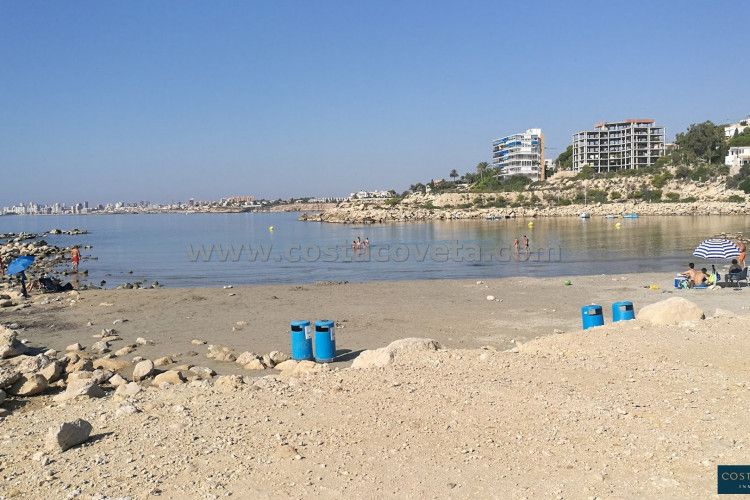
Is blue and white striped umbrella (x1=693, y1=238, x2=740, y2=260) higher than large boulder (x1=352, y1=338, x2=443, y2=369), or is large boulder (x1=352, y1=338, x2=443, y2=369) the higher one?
blue and white striped umbrella (x1=693, y1=238, x2=740, y2=260)

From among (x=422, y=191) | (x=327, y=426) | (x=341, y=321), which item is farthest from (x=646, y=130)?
(x=327, y=426)

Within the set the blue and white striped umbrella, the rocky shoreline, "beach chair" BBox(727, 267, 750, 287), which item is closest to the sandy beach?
"beach chair" BBox(727, 267, 750, 287)

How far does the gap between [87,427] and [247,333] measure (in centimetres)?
825

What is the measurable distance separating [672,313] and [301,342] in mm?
6723

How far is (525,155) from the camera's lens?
157 m

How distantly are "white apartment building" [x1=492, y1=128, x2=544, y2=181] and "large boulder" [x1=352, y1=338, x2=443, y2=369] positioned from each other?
148m

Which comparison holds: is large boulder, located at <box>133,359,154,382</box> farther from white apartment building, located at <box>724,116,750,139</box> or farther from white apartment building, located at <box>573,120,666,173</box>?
white apartment building, located at <box>724,116,750,139</box>

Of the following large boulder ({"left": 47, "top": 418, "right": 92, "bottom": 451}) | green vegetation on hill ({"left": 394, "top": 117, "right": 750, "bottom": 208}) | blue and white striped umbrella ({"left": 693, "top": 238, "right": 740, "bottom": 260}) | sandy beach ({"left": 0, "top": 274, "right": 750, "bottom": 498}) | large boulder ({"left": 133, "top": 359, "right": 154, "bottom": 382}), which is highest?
green vegetation on hill ({"left": 394, "top": 117, "right": 750, "bottom": 208})

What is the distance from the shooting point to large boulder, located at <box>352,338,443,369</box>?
8.54 meters

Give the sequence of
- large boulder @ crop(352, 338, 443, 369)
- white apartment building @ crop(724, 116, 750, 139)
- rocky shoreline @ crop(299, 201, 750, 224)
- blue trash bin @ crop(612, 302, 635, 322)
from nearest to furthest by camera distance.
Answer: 1. large boulder @ crop(352, 338, 443, 369)
2. blue trash bin @ crop(612, 302, 635, 322)
3. rocky shoreline @ crop(299, 201, 750, 224)
4. white apartment building @ crop(724, 116, 750, 139)

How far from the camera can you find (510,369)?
785 cm

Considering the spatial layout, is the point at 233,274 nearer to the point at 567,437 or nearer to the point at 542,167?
the point at 567,437

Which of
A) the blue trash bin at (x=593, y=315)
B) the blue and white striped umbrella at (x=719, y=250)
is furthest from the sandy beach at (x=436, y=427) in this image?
the blue and white striped umbrella at (x=719, y=250)

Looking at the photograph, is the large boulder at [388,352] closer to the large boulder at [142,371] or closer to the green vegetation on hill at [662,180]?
the large boulder at [142,371]
